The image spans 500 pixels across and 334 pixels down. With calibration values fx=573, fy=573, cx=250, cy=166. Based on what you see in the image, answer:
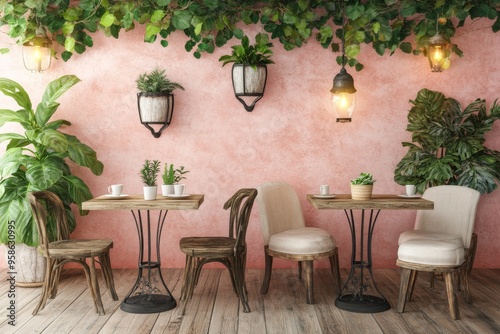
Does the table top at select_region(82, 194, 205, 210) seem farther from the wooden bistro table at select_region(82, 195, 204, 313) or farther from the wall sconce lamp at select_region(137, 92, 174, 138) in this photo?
the wall sconce lamp at select_region(137, 92, 174, 138)

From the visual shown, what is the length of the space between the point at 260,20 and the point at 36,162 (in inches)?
93.4

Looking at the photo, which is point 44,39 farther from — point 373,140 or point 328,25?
point 373,140

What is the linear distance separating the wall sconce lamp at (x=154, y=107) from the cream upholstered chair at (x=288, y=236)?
121 centimetres

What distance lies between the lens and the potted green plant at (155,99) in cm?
524

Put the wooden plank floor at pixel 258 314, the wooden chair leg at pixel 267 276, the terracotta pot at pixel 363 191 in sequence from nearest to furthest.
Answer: the wooden plank floor at pixel 258 314 < the terracotta pot at pixel 363 191 < the wooden chair leg at pixel 267 276

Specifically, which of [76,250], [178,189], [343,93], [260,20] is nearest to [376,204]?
[343,93]

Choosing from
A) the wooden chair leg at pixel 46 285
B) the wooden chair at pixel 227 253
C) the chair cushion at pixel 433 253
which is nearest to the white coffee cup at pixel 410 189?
the chair cushion at pixel 433 253

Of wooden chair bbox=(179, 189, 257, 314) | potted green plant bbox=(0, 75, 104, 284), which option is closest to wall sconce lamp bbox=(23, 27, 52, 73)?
potted green plant bbox=(0, 75, 104, 284)

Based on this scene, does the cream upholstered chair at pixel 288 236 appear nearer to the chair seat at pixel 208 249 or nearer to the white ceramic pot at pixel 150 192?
the chair seat at pixel 208 249

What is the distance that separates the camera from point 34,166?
15.4ft

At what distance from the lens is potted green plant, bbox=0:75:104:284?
469 centimetres

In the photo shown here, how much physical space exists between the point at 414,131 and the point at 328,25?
129 centimetres

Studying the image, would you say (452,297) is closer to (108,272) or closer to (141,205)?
(141,205)

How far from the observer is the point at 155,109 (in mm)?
5246
